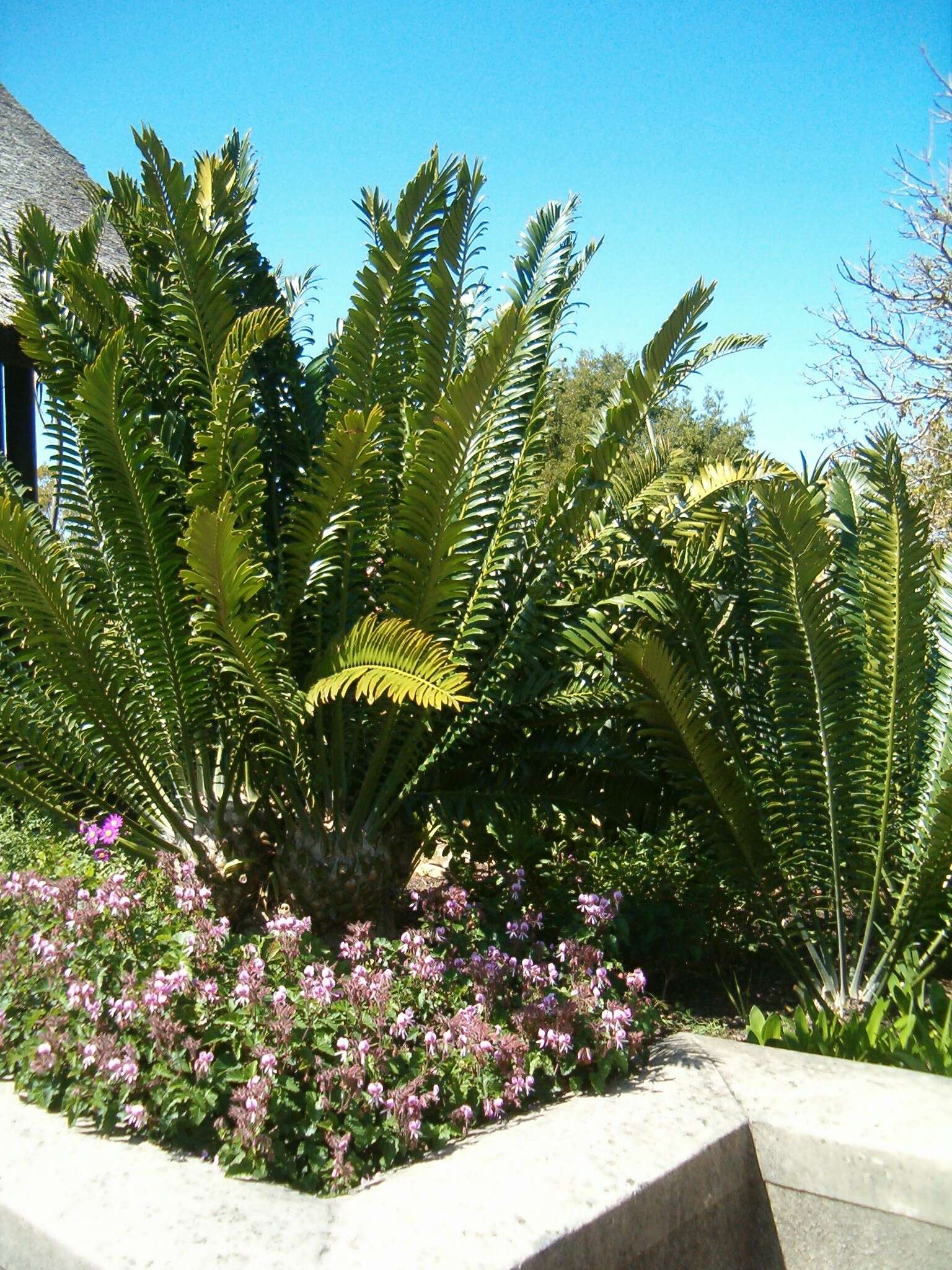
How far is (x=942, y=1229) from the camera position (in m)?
2.56

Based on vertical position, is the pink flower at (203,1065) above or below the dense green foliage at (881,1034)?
below

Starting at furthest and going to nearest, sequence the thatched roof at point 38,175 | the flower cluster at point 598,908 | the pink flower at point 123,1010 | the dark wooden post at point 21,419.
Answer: the thatched roof at point 38,175, the dark wooden post at point 21,419, the flower cluster at point 598,908, the pink flower at point 123,1010

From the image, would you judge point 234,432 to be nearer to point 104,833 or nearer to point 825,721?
point 104,833

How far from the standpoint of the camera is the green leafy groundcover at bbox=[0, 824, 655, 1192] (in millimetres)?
2748

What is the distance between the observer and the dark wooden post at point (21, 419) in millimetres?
8000

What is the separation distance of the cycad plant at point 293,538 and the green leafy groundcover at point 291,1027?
1.96 ft

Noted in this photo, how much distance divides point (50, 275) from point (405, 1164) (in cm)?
382

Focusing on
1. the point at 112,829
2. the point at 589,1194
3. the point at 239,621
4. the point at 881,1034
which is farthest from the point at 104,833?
the point at 881,1034

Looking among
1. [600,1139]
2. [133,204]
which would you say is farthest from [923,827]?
[133,204]

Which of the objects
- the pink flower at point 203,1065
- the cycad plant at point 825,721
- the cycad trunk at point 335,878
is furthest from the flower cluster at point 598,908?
the pink flower at point 203,1065

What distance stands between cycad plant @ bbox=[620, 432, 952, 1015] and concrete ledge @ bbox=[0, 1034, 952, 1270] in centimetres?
87

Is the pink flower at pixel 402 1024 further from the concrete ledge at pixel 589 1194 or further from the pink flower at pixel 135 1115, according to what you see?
the pink flower at pixel 135 1115

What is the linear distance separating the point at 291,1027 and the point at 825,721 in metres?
2.02

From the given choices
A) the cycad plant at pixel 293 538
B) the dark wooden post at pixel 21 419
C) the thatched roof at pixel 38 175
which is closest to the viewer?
the cycad plant at pixel 293 538
